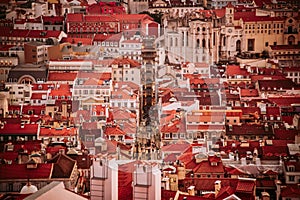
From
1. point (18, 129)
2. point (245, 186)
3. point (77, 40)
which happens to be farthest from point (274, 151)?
point (77, 40)

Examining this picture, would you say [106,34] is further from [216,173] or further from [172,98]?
[216,173]

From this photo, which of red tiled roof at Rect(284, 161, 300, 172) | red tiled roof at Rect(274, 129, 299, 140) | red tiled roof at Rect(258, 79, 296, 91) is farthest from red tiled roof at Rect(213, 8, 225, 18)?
red tiled roof at Rect(284, 161, 300, 172)

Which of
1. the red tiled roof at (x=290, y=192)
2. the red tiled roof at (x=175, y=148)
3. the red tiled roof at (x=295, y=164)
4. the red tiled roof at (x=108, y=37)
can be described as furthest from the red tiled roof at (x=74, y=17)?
the red tiled roof at (x=290, y=192)

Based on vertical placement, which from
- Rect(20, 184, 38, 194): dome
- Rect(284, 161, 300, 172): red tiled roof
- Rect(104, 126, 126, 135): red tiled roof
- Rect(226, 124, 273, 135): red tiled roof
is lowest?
Rect(226, 124, 273, 135): red tiled roof

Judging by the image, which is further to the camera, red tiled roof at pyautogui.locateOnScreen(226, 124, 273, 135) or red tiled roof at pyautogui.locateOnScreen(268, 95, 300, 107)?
red tiled roof at pyautogui.locateOnScreen(268, 95, 300, 107)

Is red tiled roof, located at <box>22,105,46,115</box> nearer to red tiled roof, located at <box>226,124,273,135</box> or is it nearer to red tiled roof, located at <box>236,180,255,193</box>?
red tiled roof, located at <box>226,124,273,135</box>
